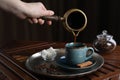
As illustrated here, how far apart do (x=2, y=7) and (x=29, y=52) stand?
0.85 ft

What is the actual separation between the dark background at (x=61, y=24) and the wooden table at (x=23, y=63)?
0.90 metres

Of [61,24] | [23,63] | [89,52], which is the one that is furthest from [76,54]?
[61,24]

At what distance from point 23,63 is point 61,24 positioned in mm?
1289

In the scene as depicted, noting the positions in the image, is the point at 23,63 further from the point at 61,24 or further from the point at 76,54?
the point at 61,24

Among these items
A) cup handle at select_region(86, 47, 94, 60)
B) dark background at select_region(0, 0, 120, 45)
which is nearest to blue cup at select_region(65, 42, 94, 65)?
cup handle at select_region(86, 47, 94, 60)

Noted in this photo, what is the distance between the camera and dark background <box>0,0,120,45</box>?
81.5 inches

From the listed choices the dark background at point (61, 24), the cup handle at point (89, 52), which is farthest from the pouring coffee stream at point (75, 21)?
the dark background at point (61, 24)

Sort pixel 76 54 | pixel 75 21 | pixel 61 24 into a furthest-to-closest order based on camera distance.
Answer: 1. pixel 61 24
2. pixel 75 21
3. pixel 76 54

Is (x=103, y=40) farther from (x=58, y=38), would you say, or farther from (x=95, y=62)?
(x=58, y=38)

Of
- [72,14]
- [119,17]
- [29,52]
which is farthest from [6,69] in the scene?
[119,17]

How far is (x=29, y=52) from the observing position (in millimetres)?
1157

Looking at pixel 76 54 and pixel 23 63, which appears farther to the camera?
pixel 23 63

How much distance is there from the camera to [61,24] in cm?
227

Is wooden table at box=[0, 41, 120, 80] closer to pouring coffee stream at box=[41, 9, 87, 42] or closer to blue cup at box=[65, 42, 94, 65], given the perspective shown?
blue cup at box=[65, 42, 94, 65]
